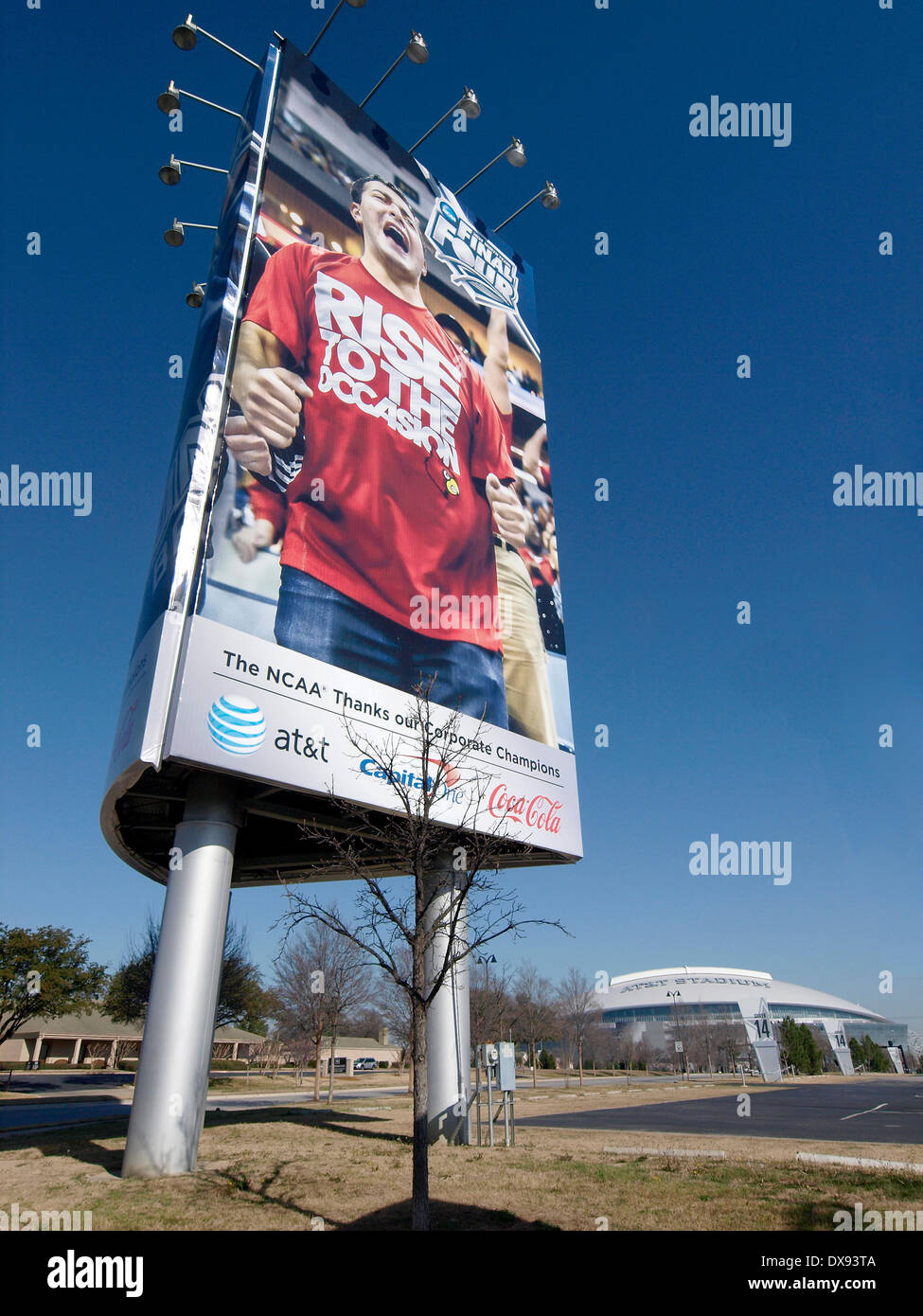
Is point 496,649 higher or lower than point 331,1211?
higher

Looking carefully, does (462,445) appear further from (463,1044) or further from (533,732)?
(463,1044)

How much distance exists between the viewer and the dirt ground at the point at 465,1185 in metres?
9.27

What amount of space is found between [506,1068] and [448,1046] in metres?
1.36

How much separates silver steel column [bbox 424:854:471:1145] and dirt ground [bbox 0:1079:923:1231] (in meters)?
1.12

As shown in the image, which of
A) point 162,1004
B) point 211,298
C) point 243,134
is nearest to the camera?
point 162,1004

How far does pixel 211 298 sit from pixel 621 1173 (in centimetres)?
1832

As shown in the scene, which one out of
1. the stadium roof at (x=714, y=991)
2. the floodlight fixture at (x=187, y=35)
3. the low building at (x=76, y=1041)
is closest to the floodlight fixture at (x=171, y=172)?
the floodlight fixture at (x=187, y=35)

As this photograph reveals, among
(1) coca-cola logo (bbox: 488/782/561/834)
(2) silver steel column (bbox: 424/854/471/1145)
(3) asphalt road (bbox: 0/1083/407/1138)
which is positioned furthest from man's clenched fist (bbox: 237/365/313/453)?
(3) asphalt road (bbox: 0/1083/407/1138)

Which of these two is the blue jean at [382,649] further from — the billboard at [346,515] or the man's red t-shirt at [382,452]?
the man's red t-shirt at [382,452]

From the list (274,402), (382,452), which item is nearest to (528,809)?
(382,452)

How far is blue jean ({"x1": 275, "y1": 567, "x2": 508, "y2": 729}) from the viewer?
16.1 metres

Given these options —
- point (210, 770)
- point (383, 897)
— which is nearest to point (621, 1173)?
point (383, 897)

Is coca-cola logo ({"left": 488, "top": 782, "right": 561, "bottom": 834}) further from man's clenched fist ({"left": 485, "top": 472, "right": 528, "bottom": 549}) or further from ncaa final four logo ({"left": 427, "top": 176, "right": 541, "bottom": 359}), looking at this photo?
ncaa final four logo ({"left": 427, "top": 176, "right": 541, "bottom": 359})

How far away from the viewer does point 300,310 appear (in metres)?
18.2
